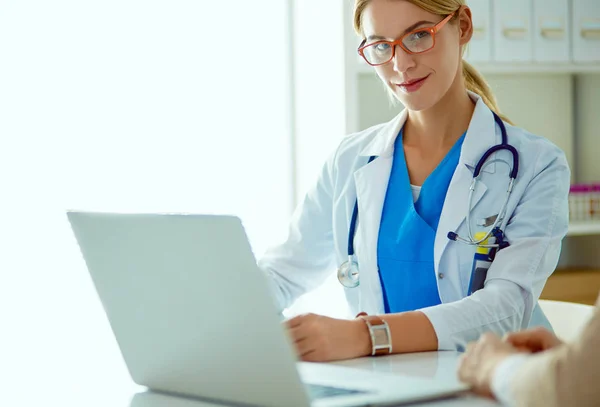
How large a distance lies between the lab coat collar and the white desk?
0.47 m

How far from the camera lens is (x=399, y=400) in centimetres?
94

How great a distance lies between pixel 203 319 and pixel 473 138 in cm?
84

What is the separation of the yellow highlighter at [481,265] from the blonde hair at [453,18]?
1.19 ft

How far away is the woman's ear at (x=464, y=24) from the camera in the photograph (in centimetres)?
165

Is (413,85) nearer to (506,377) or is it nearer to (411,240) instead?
(411,240)

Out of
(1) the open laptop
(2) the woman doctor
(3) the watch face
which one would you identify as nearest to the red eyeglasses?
(2) the woman doctor

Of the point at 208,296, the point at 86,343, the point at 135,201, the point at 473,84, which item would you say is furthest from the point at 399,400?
the point at 135,201

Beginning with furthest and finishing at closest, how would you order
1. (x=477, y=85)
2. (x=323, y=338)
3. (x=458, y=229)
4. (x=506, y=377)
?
(x=477, y=85)
(x=458, y=229)
(x=323, y=338)
(x=506, y=377)

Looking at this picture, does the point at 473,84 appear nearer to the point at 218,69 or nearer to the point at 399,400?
the point at 399,400

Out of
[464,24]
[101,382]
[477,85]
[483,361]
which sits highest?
[464,24]

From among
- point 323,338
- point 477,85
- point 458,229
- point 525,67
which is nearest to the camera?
point 323,338

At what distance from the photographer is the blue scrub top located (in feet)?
5.23

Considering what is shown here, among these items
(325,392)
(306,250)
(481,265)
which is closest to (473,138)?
(481,265)

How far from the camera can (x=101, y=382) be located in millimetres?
1226
